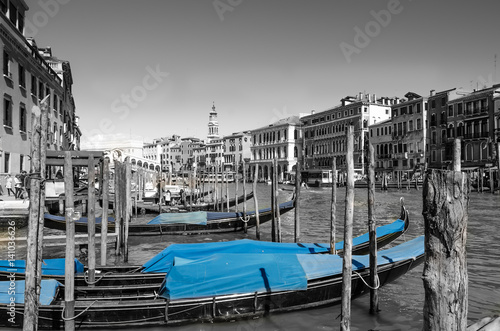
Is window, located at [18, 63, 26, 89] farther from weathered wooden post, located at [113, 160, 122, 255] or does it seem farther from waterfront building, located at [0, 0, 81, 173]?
weathered wooden post, located at [113, 160, 122, 255]

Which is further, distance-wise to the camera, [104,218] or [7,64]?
[7,64]

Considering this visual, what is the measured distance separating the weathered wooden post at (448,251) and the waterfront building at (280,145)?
53.4 metres

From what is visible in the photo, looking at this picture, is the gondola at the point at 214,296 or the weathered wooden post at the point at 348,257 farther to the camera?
the gondola at the point at 214,296

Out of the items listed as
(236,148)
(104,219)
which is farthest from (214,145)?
(104,219)

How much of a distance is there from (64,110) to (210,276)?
21.8 m

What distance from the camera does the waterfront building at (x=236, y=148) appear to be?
76.4 m

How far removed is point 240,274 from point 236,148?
7351 cm

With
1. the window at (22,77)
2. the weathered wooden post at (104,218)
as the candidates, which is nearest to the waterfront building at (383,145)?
the window at (22,77)

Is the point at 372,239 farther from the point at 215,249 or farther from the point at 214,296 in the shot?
the point at 215,249

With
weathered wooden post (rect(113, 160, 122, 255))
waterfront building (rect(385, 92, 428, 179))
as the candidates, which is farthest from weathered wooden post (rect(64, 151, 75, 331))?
waterfront building (rect(385, 92, 428, 179))

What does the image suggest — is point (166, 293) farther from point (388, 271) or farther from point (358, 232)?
point (358, 232)

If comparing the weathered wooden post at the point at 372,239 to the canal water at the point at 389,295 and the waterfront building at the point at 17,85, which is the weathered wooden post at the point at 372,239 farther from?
the waterfront building at the point at 17,85

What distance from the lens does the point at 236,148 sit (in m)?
78.9

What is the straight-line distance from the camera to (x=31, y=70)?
16.2m
